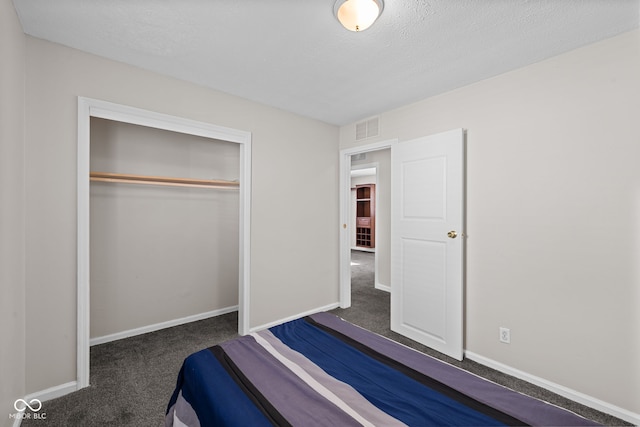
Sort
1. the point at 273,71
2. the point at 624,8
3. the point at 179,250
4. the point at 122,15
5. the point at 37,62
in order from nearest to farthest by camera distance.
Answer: the point at 624,8
the point at 122,15
the point at 37,62
the point at 273,71
the point at 179,250

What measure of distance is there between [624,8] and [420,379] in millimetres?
2397

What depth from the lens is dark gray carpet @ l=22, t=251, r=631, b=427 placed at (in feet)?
6.06

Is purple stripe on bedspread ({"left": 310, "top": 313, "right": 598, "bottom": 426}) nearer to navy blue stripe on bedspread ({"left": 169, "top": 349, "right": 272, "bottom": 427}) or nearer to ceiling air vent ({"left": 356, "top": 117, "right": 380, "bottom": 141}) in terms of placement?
navy blue stripe on bedspread ({"left": 169, "top": 349, "right": 272, "bottom": 427})

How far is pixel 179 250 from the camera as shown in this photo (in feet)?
11.0

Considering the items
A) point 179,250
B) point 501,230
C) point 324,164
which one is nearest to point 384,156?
point 324,164

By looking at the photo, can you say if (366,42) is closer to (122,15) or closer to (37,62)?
(122,15)

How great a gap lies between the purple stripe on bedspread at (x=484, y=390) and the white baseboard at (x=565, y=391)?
1341 mm

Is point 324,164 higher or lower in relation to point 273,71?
lower

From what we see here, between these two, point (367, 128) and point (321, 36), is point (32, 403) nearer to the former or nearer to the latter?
point (321, 36)

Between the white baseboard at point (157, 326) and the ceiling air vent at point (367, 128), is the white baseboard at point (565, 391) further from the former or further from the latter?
the white baseboard at point (157, 326)

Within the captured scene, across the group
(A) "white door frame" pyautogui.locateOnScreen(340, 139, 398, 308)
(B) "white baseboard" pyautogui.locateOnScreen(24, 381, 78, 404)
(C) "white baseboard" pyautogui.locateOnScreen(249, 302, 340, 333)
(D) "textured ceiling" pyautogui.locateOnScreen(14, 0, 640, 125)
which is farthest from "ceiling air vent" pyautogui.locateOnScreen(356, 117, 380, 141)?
(B) "white baseboard" pyautogui.locateOnScreen(24, 381, 78, 404)

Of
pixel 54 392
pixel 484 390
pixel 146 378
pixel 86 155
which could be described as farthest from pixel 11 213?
pixel 484 390

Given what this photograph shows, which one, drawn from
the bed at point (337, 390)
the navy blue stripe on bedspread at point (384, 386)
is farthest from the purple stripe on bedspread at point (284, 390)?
the navy blue stripe on bedspread at point (384, 386)

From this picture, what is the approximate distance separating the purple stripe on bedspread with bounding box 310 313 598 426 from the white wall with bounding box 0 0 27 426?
6.30 feet
